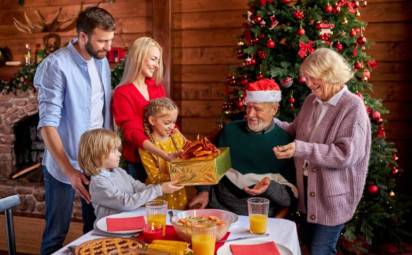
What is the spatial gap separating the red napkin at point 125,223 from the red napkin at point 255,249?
1.20 ft

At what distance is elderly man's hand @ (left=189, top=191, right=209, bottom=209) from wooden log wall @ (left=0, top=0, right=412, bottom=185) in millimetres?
2169

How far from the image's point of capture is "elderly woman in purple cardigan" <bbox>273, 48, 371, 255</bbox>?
1.98 metres

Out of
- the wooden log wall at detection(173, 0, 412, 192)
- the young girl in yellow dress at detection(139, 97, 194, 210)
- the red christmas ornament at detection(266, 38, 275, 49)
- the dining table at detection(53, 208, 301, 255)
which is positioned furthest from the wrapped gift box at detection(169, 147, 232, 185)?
the wooden log wall at detection(173, 0, 412, 192)

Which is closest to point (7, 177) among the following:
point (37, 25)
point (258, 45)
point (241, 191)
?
point (37, 25)

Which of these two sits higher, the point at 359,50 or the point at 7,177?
the point at 359,50

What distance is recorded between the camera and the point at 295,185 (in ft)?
7.34

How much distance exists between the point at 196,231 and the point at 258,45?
7.07 feet

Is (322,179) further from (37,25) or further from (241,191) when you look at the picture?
(37,25)

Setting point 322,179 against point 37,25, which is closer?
point 322,179

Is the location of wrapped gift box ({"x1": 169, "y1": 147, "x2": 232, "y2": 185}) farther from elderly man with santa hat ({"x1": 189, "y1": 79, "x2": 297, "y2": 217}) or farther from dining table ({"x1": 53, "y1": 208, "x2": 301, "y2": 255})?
elderly man with santa hat ({"x1": 189, "y1": 79, "x2": 297, "y2": 217})

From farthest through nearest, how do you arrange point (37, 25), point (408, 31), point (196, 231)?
point (37, 25)
point (408, 31)
point (196, 231)

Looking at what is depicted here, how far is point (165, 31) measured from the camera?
4.30m

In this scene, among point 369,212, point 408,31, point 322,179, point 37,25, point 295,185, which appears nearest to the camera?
point 322,179

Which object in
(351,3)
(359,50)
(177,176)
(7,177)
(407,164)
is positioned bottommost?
(7,177)
